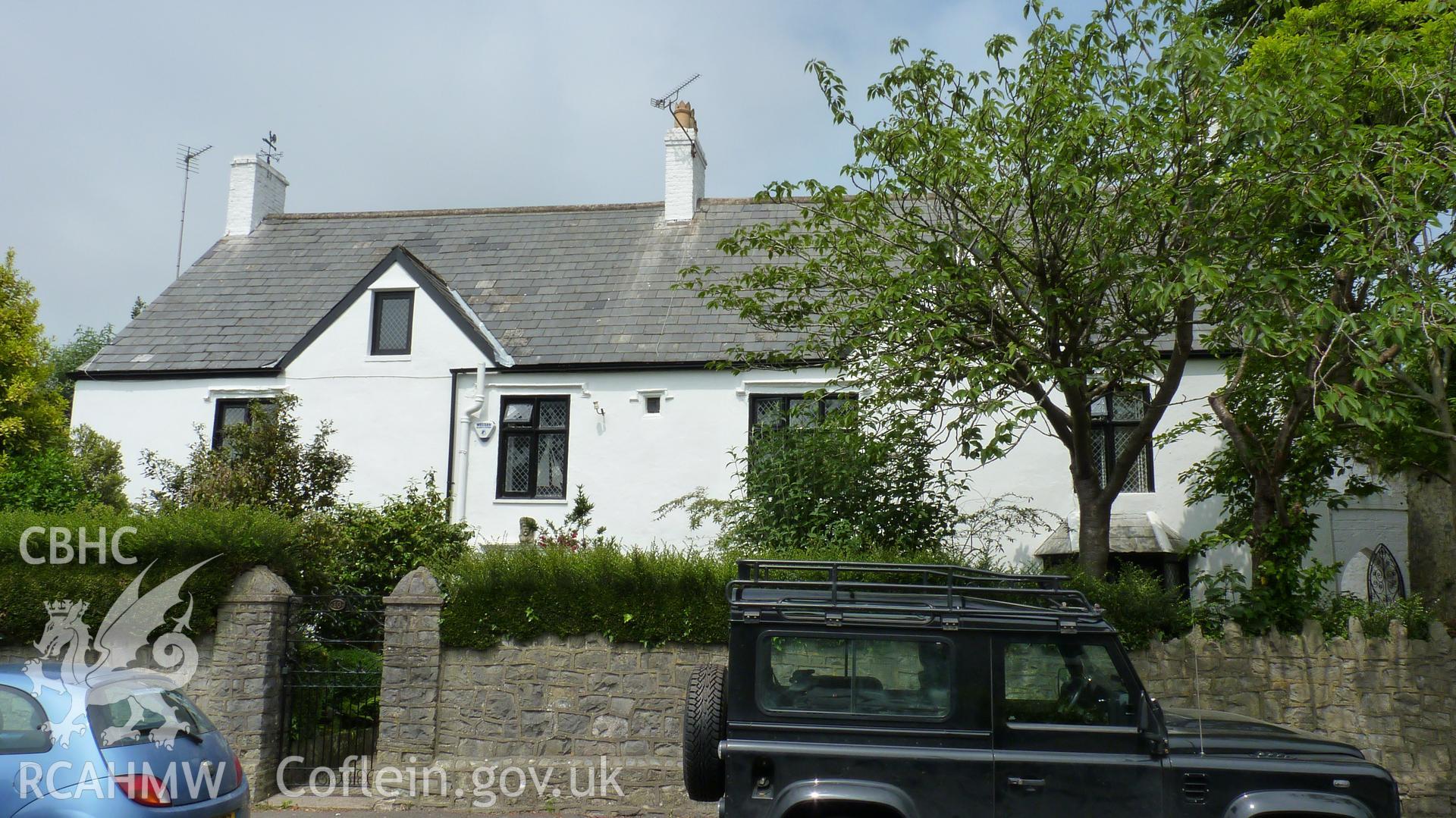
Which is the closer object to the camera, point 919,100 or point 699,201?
point 919,100

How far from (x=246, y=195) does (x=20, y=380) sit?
644 centimetres

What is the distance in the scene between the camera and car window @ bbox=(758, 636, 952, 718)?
6129mm

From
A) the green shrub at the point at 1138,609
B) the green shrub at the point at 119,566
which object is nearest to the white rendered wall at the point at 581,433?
the green shrub at the point at 1138,609

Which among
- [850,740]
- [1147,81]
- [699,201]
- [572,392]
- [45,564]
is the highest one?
[699,201]

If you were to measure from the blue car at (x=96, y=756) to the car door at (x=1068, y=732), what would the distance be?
517 cm

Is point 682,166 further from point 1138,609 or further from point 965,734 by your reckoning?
point 965,734

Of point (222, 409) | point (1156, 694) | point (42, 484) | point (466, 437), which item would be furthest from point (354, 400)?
point (1156, 694)

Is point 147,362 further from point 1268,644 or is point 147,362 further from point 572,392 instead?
point 1268,644

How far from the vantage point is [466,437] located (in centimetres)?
1688

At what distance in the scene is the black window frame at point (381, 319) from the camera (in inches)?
690

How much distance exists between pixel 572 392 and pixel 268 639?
765cm

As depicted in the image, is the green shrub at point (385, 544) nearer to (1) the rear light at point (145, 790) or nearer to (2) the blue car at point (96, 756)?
(2) the blue car at point (96, 756)

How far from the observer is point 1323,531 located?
15766 mm

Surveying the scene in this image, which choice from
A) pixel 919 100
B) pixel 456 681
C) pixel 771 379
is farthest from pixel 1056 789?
pixel 771 379
